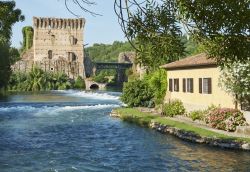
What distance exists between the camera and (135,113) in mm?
33406

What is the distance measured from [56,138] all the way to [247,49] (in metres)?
18.1

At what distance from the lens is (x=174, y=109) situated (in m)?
30.8

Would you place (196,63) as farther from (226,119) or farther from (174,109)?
(226,119)

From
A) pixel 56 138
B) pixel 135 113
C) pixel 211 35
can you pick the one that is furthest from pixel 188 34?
pixel 135 113

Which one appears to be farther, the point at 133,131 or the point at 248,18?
the point at 133,131

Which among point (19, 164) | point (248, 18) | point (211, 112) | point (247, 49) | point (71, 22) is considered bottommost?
point (19, 164)

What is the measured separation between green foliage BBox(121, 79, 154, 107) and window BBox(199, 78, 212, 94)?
10.2 metres

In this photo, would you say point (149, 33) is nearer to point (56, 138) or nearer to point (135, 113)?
point (56, 138)

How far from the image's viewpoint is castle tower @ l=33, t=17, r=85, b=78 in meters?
98.9

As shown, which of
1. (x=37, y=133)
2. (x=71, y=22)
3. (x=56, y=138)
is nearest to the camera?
(x=56, y=138)

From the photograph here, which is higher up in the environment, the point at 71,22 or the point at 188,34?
the point at 71,22

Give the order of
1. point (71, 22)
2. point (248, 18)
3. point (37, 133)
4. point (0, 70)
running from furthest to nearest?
point (71, 22), point (0, 70), point (37, 133), point (248, 18)

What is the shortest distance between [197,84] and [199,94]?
0.66m

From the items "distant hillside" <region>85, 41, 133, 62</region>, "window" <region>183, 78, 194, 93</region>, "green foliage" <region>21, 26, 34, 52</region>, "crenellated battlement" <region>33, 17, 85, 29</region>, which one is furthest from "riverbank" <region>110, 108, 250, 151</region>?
"distant hillside" <region>85, 41, 133, 62</region>
